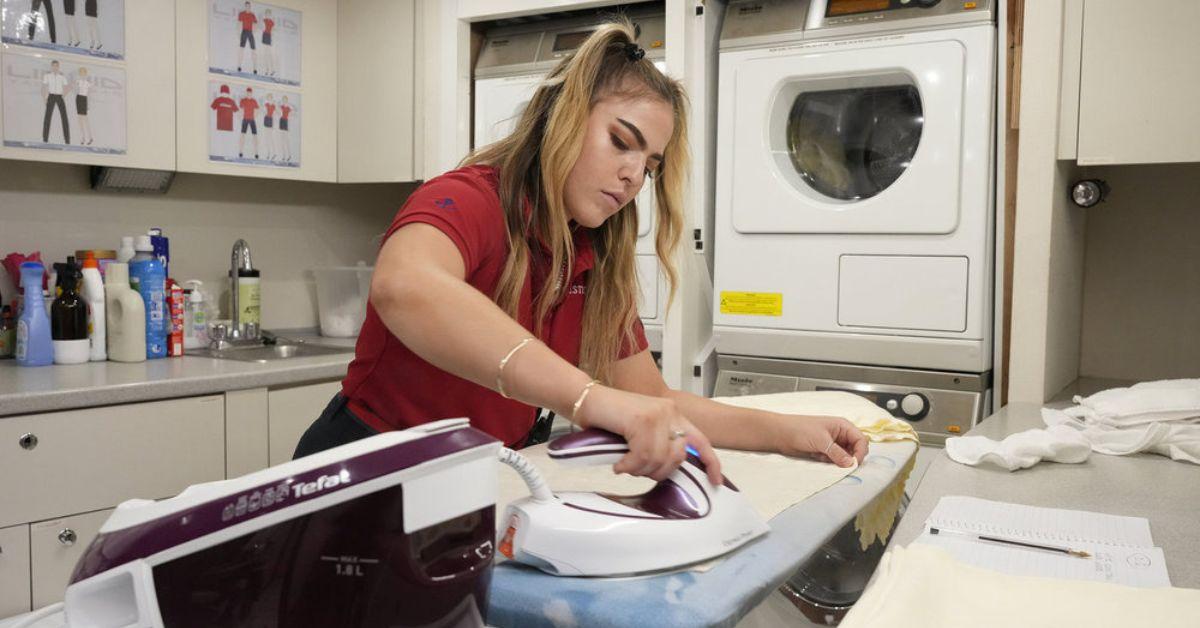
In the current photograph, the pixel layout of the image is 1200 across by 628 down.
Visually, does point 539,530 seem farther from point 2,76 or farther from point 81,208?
point 81,208

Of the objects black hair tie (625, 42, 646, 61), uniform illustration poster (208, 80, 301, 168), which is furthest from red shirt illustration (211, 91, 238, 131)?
black hair tie (625, 42, 646, 61)

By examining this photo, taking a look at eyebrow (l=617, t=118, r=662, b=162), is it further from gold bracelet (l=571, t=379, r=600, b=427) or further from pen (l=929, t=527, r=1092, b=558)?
pen (l=929, t=527, r=1092, b=558)

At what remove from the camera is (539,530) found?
0.86m

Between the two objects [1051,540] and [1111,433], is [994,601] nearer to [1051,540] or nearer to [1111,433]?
[1051,540]

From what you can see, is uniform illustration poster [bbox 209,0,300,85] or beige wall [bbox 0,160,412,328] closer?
beige wall [bbox 0,160,412,328]

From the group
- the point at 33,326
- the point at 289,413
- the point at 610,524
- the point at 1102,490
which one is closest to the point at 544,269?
the point at 610,524

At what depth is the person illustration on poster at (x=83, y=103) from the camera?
241 centimetres

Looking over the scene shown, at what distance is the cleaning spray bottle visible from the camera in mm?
2461

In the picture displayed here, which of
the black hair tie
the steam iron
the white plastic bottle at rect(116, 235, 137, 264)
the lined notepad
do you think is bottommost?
the lined notepad

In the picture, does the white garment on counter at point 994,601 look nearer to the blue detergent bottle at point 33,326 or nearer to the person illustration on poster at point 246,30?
the blue detergent bottle at point 33,326

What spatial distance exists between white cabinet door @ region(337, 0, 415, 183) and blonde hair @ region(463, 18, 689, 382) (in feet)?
5.23

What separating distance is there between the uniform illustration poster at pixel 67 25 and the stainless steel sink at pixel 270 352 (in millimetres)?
852

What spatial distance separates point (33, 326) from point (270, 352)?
71cm

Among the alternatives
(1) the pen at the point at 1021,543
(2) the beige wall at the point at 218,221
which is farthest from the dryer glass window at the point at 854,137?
(1) the pen at the point at 1021,543
